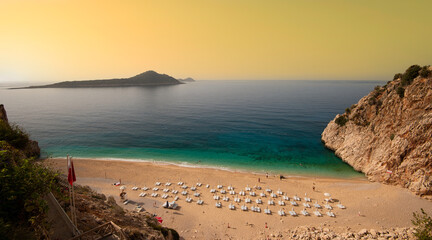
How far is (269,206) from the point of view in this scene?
3073 cm

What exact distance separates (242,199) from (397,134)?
1197 inches

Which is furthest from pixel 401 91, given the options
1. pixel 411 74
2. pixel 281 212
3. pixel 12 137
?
pixel 12 137

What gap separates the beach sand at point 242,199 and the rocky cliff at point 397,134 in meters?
3.15

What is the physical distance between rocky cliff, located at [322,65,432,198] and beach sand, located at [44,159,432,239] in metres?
3.15

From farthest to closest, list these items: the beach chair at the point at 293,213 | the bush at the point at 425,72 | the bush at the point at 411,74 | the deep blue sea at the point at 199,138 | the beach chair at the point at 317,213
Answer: the deep blue sea at the point at 199,138 → the bush at the point at 411,74 → the bush at the point at 425,72 → the beach chair at the point at 293,213 → the beach chair at the point at 317,213

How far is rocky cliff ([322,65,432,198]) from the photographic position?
32125 millimetres

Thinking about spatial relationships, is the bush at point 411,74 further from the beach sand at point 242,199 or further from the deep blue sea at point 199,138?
the beach sand at point 242,199

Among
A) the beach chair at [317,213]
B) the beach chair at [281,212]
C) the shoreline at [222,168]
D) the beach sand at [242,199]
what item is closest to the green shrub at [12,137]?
the beach sand at [242,199]

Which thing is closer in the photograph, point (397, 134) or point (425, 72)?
point (425, 72)

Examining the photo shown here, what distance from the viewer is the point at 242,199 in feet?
106

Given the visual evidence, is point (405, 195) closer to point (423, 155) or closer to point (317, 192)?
point (423, 155)

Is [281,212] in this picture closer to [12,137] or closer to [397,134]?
[397,134]

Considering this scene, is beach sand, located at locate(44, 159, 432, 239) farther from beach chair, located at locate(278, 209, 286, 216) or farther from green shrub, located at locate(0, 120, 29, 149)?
Result: green shrub, located at locate(0, 120, 29, 149)

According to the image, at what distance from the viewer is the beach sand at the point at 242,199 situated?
2605 centimetres
